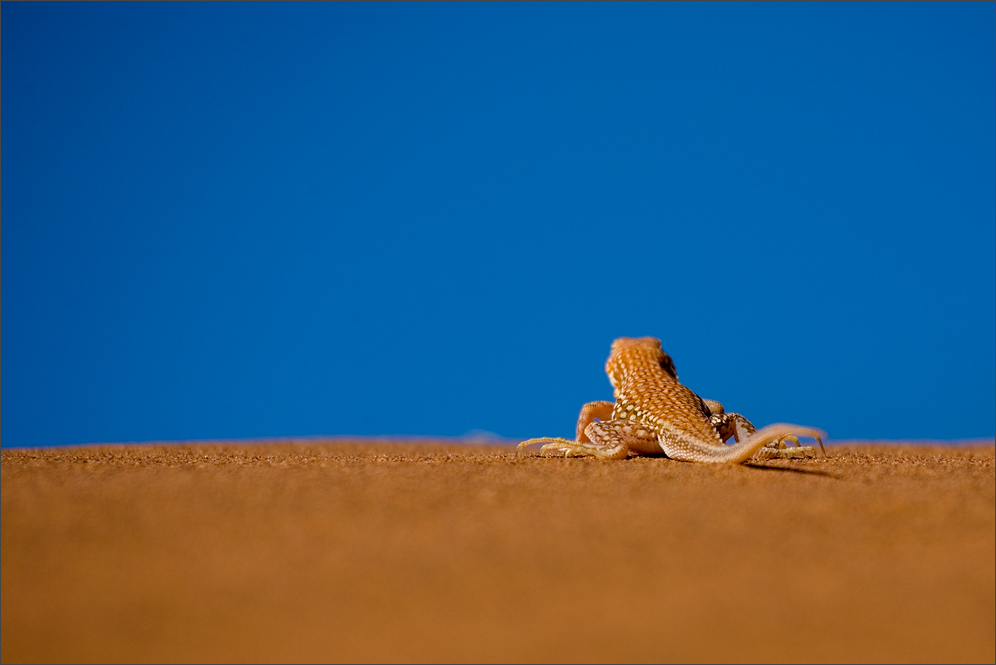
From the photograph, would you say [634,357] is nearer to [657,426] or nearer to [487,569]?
[657,426]

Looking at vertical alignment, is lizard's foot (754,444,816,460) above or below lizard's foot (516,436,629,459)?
below

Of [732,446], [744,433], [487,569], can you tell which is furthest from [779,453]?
[487,569]

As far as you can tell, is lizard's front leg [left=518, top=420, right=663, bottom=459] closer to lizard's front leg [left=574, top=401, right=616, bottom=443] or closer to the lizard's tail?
the lizard's tail

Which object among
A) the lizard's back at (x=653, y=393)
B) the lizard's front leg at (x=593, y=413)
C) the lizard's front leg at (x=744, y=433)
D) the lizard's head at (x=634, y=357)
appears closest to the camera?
the lizard's front leg at (x=744, y=433)

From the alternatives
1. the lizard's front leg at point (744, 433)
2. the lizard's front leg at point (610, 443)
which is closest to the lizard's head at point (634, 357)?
the lizard's front leg at point (610, 443)

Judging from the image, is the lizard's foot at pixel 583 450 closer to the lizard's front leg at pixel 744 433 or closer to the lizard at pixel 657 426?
the lizard at pixel 657 426

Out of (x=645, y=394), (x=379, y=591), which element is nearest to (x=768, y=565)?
(x=379, y=591)

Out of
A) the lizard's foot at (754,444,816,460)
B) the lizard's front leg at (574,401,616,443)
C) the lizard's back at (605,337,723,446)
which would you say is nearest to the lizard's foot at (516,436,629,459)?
the lizard's back at (605,337,723,446)
